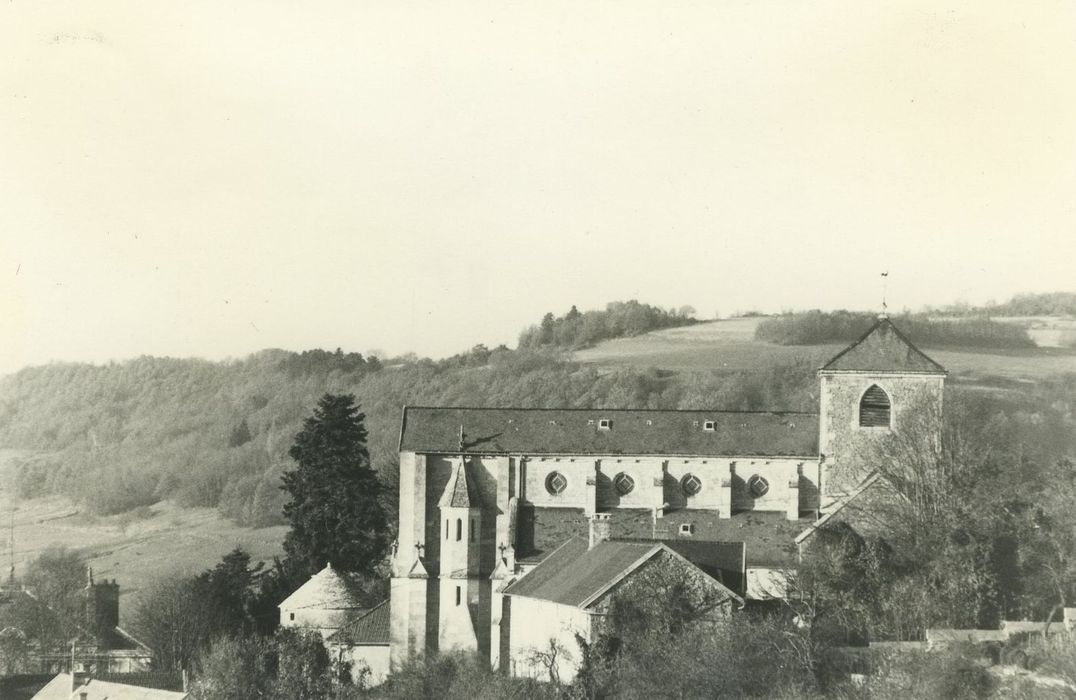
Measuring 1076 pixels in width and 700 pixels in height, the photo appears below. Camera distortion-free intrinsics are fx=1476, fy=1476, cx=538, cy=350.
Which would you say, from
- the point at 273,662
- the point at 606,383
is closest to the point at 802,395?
the point at 606,383

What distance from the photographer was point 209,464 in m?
168

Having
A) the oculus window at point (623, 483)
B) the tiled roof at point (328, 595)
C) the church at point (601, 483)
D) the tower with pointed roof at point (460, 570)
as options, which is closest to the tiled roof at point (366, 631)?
the church at point (601, 483)

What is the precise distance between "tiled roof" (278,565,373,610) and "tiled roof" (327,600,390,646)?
123 centimetres

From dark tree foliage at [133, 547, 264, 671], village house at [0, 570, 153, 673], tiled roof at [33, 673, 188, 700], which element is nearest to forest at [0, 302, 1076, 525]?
village house at [0, 570, 153, 673]

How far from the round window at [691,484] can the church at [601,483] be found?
0.29ft

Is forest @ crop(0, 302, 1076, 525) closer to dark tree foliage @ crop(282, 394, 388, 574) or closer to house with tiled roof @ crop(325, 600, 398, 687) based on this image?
dark tree foliage @ crop(282, 394, 388, 574)

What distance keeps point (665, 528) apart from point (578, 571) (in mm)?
8831

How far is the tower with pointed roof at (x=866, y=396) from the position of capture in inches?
2422

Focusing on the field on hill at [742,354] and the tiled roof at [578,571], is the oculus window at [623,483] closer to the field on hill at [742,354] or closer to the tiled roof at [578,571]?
the tiled roof at [578,571]

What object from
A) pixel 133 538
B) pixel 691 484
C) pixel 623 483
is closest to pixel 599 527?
pixel 623 483

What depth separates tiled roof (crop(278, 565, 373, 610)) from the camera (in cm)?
6731

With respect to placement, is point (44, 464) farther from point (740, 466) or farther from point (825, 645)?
point (825, 645)

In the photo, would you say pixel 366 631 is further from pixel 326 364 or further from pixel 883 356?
pixel 326 364

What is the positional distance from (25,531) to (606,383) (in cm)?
6391
